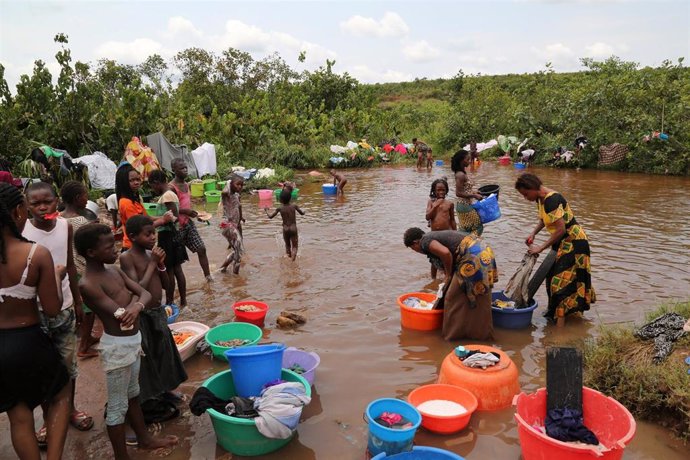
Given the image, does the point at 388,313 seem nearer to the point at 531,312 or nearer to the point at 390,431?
the point at 531,312

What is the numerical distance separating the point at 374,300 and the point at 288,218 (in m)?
2.37

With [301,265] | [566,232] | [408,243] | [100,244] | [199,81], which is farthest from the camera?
[199,81]

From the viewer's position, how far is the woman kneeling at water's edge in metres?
4.69

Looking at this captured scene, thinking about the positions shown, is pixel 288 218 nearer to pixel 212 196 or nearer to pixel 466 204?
pixel 466 204

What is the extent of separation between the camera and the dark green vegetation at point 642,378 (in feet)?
11.4

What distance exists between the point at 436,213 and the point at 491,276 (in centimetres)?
Result: 204

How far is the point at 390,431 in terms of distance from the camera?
307 cm

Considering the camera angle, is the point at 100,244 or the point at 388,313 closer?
the point at 100,244

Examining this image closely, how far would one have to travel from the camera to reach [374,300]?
6285mm

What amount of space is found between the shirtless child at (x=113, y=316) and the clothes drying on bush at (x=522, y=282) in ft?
12.8

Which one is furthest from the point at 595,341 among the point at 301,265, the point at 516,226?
the point at 516,226

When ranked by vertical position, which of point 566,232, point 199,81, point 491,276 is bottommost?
point 491,276

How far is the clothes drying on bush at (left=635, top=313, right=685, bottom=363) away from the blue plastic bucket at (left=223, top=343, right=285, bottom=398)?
10.4 feet

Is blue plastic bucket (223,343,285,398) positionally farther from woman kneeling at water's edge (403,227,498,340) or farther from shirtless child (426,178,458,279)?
shirtless child (426,178,458,279)
